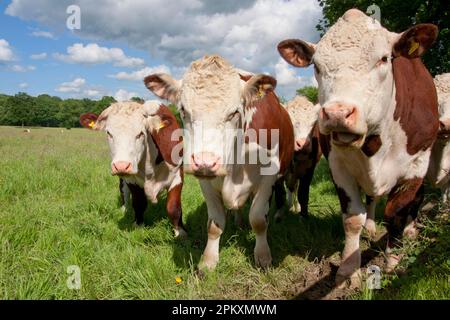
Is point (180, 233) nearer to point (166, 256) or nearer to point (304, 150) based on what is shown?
point (166, 256)

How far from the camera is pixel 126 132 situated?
15.5 ft

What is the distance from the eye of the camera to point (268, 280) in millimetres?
3461

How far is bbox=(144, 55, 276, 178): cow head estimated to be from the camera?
275 cm

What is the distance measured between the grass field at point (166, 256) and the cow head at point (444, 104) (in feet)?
3.05

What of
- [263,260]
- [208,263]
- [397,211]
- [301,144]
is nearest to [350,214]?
[397,211]

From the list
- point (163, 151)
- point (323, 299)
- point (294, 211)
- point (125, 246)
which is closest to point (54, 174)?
point (163, 151)

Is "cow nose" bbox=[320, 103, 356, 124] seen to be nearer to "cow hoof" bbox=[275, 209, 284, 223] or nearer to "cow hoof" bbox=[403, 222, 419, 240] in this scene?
"cow hoof" bbox=[403, 222, 419, 240]

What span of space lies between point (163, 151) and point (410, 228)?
3405 mm

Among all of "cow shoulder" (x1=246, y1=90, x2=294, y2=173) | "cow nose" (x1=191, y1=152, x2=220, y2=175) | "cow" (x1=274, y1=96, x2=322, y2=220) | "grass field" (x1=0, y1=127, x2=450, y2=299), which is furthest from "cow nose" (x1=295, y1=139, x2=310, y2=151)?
"cow nose" (x1=191, y1=152, x2=220, y2=175)

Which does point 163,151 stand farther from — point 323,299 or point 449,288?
point 449,288

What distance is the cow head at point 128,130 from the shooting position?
4.50 m

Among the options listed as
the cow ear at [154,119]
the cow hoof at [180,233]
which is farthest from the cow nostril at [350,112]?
the cow ear at [154,119]

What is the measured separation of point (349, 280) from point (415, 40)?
2180 millimetres

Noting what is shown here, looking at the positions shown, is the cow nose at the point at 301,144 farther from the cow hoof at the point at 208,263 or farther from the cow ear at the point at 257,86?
the cow hoof at the point at 208,263
